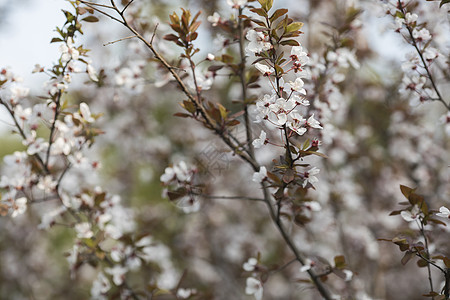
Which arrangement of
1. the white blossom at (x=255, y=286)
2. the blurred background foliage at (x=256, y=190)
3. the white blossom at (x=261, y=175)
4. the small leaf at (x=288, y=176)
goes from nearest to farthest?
the small leaf at (x=288, y=176) < the white blossom at (x=261, y=175) < the white blossom at (x=255, y=286) < the blurred background foliage at (x=256, y=190)

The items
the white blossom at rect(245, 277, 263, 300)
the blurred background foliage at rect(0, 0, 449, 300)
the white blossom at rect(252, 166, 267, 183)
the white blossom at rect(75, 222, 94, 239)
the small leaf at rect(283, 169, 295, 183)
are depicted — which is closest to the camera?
the small leaf at rect(283, 169, 295, 183)

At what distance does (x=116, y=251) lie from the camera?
219 cm

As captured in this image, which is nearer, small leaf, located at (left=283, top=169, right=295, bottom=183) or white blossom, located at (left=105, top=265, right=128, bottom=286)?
small leaf, located at (left=283, top=169, right=295, bottom=183)

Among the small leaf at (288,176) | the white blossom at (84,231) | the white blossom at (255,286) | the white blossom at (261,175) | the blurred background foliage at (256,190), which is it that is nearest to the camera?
the small leaf at (288,176)

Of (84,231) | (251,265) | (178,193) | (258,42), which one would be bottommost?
(84,231)

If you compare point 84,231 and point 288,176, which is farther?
point 84,231

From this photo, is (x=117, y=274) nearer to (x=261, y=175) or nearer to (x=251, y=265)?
(x=251, y=265)

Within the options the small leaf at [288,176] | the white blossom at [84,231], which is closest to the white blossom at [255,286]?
the small leaf at [288,176]

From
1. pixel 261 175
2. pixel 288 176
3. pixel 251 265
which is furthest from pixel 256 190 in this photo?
pixel 288 176

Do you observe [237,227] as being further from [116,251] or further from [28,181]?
[28,181]

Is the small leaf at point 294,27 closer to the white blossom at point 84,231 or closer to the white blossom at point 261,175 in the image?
the white blossom at point 261,175

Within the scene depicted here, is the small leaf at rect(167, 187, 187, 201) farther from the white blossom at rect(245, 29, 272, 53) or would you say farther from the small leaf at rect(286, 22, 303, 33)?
the small leaf at rect(286, 22, 303, 33)

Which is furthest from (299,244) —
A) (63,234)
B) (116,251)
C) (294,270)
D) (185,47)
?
(63,234)

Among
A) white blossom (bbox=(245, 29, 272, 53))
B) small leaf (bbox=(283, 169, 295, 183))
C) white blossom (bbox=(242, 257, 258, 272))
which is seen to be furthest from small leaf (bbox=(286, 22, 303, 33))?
white blossom (bbox=(242, 257, 258, 272))
